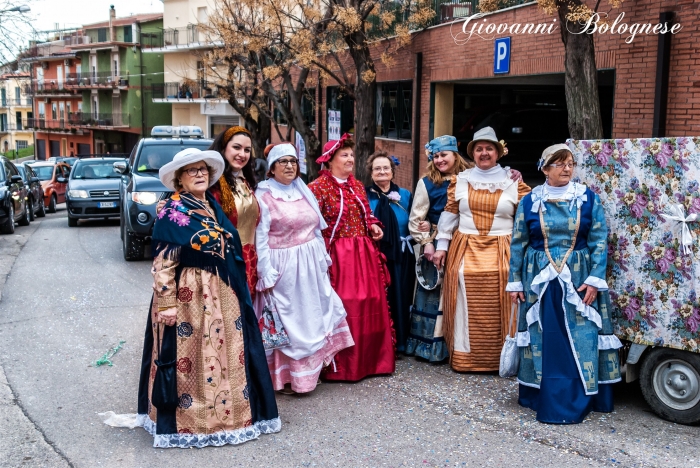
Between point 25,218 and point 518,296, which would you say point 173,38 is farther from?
point 518,296

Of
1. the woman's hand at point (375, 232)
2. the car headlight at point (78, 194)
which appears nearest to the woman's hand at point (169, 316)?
the woman's hand at point (375, 232)

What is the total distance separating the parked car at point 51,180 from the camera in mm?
26406

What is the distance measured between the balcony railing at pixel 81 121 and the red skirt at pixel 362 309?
58582 millimetres

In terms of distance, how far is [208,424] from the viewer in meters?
5.03

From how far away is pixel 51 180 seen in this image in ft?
89.6

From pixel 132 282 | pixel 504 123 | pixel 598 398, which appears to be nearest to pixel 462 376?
pixel 598 398

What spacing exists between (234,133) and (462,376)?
2766mm

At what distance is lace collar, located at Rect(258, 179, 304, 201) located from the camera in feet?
20.1

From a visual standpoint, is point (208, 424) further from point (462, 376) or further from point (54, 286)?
point (54, 286)

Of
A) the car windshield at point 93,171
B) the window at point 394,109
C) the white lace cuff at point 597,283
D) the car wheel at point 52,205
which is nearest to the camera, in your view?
the white lace cuff at point 597,283

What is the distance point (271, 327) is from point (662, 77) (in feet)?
21.9

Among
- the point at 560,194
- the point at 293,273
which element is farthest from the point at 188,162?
the point at 560,194

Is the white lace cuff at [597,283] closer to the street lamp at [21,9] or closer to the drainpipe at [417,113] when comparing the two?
the drainpipe at [417,113]

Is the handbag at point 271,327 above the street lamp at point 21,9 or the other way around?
the other way around
